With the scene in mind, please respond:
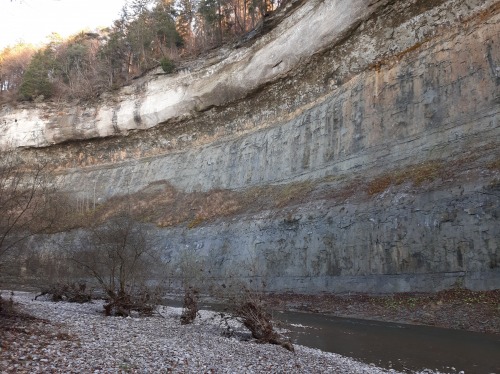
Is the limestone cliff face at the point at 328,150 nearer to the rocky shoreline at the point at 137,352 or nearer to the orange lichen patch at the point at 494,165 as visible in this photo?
the orange lichen patch at the point at 494,165

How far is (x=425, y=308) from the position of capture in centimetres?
1448

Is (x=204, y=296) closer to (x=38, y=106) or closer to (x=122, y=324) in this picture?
(x=122, y=324)

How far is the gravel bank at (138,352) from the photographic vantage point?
6.22 metres

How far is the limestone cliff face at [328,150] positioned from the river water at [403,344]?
3.45 m

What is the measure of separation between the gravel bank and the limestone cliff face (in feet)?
29.0

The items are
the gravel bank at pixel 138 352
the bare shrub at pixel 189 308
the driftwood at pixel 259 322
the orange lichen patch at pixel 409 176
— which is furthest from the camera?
the orange lichen patch at pixel 409 176

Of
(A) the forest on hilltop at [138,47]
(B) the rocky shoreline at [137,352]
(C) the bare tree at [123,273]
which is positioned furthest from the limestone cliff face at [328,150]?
(B) the rocky shoreline at [137,352]

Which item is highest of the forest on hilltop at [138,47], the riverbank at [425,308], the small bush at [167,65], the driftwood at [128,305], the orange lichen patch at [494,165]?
the forest on hilltop at [138,47]

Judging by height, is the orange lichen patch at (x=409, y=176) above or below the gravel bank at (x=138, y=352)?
above

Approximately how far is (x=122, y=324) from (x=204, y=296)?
38.0 feet

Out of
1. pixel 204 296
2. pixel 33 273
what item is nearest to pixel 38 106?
pixel 33 273

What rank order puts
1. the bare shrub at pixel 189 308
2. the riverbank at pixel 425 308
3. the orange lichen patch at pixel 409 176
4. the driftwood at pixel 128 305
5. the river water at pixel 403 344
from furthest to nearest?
the orange lichen patch at pixel 409 176
the driftwood at pixel 128 305
the bare shrub at pixel 189 308
the riverbank at pixel 425 308
the river water at pixel 403 344

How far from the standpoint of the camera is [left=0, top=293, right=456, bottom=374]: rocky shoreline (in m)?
6.24

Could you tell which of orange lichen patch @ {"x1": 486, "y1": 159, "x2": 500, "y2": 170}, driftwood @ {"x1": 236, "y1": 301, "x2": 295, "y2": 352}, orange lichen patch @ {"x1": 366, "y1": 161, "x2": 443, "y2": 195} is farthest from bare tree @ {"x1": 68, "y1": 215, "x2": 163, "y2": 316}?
orange lichen patch @ {"x1": 486, "y1": 159, "x2": 500, "y2": 170}
